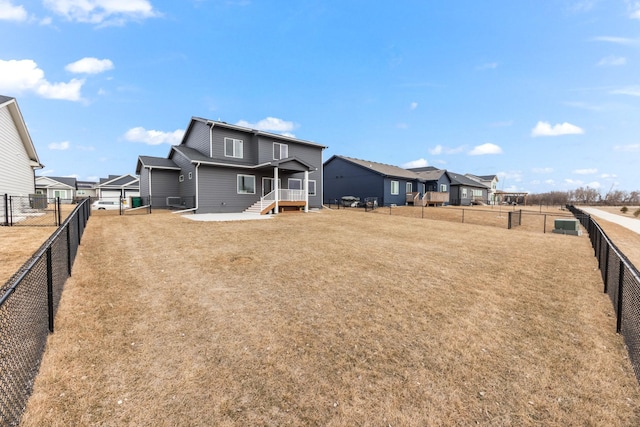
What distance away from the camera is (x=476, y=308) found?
4.93 m

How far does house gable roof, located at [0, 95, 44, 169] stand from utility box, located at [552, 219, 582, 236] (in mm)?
30099

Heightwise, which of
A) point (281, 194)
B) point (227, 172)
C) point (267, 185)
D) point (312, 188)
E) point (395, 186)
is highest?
point (227, 172)

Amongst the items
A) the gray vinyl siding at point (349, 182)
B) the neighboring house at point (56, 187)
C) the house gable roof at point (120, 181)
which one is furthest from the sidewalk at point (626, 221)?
the neighboring house at point (56, 187)

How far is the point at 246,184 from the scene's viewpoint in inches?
816

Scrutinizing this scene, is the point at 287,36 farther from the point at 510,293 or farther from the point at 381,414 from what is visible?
the point at 381,414

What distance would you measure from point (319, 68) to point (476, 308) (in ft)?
82.9

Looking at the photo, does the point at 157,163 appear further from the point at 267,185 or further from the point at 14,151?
the point at 267,185

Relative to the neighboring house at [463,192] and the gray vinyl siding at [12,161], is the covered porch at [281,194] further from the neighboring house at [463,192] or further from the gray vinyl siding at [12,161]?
the neighboring house at [463,192]

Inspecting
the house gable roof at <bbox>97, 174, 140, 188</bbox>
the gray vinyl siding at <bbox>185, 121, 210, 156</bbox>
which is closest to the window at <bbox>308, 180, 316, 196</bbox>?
the gray vinyl siding at <bbox>185, 121, 210, 156</bbox>

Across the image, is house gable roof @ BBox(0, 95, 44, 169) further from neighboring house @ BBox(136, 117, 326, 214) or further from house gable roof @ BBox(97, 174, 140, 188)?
house gable roof @ BBox(97, 174, 140, 188)

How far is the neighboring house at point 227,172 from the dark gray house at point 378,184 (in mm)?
9181

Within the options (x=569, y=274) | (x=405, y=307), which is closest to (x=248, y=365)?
(x=405, y=307)

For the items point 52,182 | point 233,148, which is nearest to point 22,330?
point 233,148

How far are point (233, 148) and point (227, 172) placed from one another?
2211 millimetres
